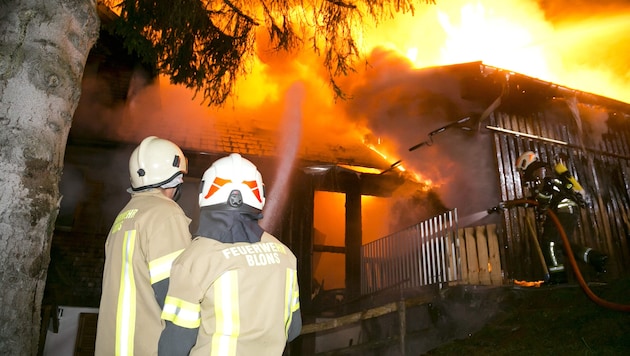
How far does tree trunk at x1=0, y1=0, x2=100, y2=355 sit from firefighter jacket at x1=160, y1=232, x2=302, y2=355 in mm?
1016

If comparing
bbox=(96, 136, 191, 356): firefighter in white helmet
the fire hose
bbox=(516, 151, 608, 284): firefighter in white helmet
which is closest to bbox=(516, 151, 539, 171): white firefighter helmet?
bbox=(516, 151, 608, 284): firefighter in white helmet

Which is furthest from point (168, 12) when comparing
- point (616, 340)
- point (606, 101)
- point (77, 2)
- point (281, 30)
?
point (606, 101)

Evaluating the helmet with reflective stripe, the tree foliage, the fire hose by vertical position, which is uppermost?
the tree foliage

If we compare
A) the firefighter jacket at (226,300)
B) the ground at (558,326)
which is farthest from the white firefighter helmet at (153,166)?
the ground at (558,326)

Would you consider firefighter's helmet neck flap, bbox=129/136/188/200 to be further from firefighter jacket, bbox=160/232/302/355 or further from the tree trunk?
firefighter jacket, bbox=160/232/302/355

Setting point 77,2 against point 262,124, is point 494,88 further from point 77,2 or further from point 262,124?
point 77,2

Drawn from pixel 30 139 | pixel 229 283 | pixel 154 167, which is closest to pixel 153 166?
pixel 154 167

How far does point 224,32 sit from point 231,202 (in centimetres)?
388

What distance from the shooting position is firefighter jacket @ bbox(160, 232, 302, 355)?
1.80 metres

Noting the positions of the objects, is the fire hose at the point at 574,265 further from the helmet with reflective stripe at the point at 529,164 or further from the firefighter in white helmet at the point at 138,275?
the firefighter in white helmet at the point at 138,275

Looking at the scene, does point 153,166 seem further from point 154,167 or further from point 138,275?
point 138,275

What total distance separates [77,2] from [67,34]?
28 centimetres

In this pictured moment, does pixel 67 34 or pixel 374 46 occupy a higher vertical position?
pixel 374 46

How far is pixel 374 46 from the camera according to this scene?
1345cm
